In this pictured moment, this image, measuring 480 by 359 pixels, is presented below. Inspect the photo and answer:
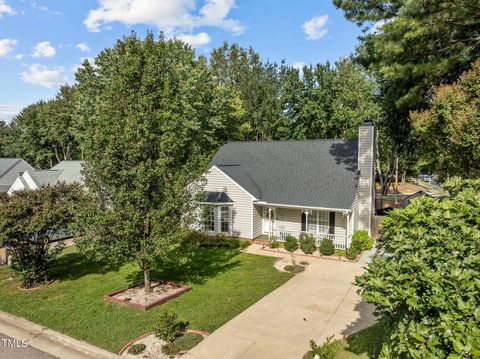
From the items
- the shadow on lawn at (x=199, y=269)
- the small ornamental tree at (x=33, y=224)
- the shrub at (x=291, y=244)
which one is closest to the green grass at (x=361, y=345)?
the shadow on lawn at (x=199, y=269)

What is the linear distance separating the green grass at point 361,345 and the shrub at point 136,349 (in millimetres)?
4209

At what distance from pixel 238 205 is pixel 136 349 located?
1341 centimetres

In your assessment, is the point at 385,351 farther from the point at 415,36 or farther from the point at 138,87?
the point at 138,87

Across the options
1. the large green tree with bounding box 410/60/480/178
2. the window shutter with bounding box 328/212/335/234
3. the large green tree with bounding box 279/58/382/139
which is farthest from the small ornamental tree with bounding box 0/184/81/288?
the large green tree with bounding box 279/58/382/139

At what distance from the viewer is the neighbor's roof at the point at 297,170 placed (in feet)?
65.7

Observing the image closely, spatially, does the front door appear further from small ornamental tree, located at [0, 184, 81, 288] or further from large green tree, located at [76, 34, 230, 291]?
small ornamental tree, located at [0, 184, 81, 288]

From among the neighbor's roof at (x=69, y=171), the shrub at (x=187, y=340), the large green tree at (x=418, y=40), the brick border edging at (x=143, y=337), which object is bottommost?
the brick border edging at (x=143, y=337)

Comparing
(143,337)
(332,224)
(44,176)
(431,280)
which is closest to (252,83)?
(44,176)

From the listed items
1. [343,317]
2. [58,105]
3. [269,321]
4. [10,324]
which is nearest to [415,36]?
[343,317]

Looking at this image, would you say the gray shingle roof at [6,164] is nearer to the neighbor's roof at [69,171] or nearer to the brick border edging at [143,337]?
the neighbor's roof at [69,171]

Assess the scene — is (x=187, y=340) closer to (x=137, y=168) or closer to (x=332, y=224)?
(x=137, y=168)

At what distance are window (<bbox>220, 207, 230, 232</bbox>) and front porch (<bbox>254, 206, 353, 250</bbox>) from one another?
179 cm

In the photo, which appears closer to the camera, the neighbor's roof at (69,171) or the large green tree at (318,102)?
the neighbor's roof at (69,171)

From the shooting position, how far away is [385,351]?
5.17 metres
